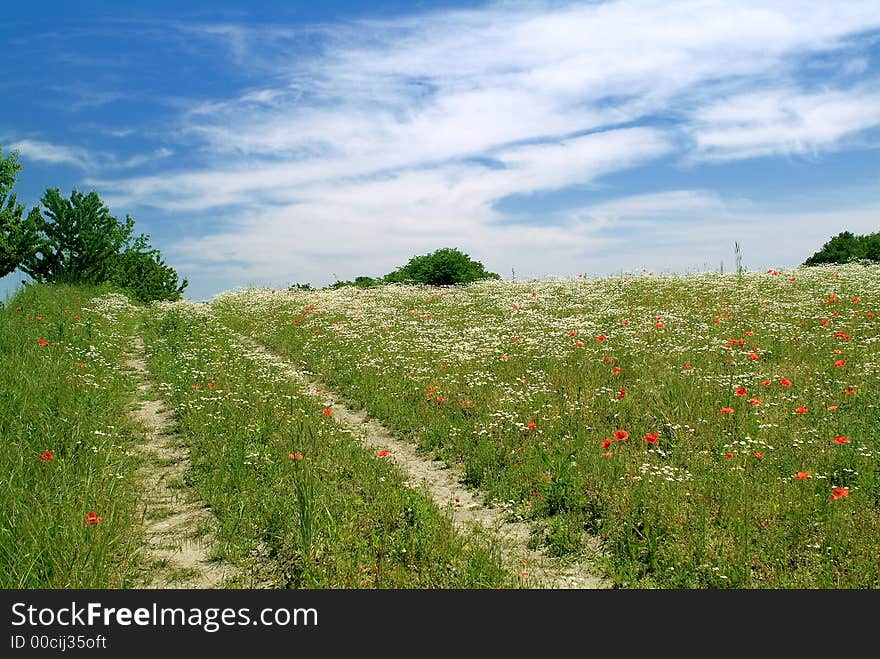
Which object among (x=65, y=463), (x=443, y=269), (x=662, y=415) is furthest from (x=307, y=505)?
(x=443, y=269)

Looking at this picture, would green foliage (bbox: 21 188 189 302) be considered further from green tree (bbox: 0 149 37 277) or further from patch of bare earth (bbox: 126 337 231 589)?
patch of bare earth (bbox: 126 337 231 589)

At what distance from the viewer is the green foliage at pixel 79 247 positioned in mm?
30594

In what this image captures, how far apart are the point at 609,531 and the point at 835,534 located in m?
2.09

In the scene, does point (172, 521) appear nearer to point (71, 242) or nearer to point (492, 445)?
point (492, 445)

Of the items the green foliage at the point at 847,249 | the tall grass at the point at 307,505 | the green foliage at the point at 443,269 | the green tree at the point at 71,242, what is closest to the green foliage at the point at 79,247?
the green tree at the point at 71,242

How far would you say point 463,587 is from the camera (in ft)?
16.7

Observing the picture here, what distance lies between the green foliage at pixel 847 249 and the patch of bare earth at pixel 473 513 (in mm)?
28162

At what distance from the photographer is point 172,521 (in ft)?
21.1

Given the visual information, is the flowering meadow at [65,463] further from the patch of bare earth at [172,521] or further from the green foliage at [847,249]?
the green foliage at [847,249]

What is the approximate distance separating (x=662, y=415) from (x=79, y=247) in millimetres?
31638

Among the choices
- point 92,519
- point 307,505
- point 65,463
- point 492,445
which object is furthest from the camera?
point 492,445

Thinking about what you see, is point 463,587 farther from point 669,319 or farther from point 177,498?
point 669,319

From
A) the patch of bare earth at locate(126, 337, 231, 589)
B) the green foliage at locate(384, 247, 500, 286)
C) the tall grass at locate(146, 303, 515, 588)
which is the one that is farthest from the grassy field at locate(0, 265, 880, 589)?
the green foliage at locate(384, 247, 500, 286)

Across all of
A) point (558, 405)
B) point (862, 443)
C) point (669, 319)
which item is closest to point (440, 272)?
point (669, 319)
